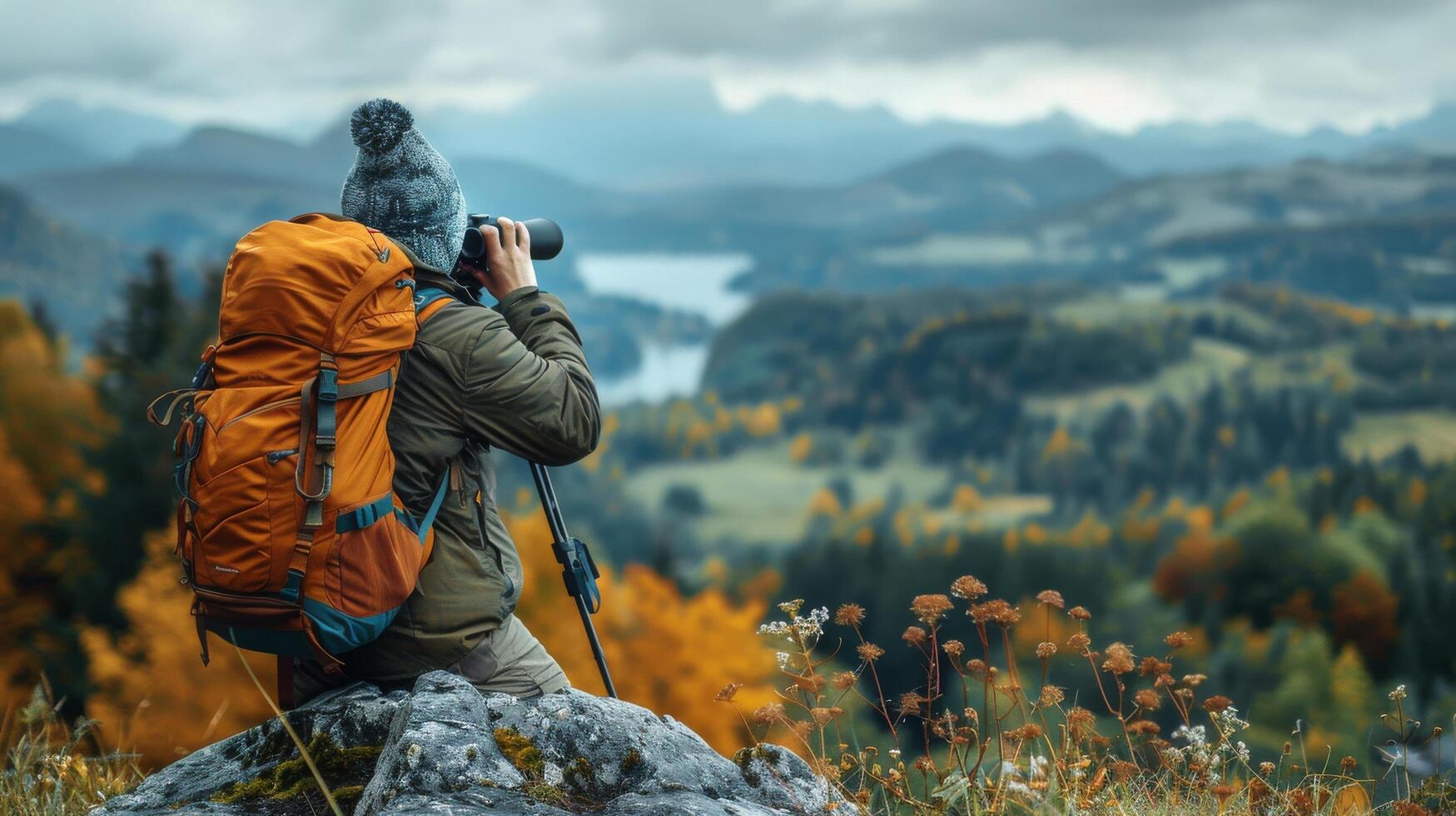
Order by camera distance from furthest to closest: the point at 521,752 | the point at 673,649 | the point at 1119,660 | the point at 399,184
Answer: the point at 673,649, the point at 1119,660, the point at 399,184, the point at 521,752

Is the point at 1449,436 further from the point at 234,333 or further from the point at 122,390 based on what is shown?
the point at 234,333

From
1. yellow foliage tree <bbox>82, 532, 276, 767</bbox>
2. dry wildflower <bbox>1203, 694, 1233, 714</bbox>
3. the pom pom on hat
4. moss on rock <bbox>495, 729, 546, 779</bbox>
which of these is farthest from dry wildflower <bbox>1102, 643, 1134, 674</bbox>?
yellow foliage tree <bbox>82, 532, 276, 767</bbox>

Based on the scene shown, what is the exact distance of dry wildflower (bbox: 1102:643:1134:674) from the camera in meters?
3.19

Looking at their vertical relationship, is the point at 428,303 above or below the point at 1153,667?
above

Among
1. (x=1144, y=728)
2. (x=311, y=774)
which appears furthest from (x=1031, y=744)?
(x=311, y=774)

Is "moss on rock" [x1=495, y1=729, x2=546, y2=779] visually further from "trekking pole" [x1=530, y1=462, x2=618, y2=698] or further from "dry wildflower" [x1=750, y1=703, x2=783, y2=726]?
"dry wildflower" [x1=750, y1=703, x2=783, y2=726]

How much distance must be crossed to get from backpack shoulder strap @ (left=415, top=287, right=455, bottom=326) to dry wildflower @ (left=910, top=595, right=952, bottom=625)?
1465 mm

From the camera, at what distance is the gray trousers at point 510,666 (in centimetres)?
310

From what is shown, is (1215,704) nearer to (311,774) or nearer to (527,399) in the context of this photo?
(527,399)

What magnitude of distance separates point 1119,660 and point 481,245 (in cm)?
219

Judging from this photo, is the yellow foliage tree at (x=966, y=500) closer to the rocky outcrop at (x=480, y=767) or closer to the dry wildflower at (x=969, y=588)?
the dry wildflower at (x=969, y=588)

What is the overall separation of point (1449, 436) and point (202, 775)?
182094 mm

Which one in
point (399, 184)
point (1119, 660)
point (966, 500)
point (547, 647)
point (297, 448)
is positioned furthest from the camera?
point (966, 500)

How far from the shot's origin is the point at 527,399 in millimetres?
2797
